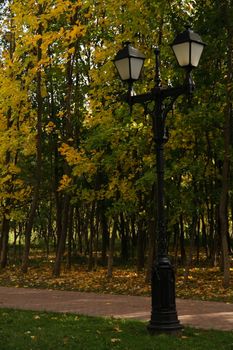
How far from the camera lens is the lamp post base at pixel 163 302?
830 cm

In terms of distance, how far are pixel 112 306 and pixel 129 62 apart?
5.99 m

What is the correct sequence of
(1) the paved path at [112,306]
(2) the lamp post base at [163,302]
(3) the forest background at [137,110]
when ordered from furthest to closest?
(3) the forest background at [137,110] → (1) the paved path at [112,306] → (2) the lamp post base at [163,302]

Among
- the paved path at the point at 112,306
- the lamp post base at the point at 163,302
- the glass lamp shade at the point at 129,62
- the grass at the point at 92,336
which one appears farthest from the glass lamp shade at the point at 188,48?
the paved path at the point at 112,306

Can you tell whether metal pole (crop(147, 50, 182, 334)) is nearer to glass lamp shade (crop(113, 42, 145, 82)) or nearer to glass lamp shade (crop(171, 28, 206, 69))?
glass lamp shade (crop(113, 42, 145, 82))

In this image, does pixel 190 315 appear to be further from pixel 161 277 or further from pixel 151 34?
pixel 151 34

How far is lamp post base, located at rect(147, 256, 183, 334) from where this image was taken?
8.30 metres

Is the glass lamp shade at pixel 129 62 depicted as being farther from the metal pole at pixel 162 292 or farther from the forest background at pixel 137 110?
the forest background at pixel 137 110

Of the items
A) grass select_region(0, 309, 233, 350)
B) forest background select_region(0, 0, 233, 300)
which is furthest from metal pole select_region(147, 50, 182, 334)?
forest background select_region(0, 0, 233, 300)

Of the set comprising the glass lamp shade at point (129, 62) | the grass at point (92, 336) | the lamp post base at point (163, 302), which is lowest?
the grass at point (92, 336)

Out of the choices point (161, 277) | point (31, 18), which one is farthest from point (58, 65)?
point (161, 277)

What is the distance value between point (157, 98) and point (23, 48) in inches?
396

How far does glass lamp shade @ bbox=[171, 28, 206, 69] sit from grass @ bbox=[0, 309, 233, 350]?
14.0 ft

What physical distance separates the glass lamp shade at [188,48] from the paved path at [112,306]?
14.8 ft

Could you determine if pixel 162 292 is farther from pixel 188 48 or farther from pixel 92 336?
pixel 188 48
